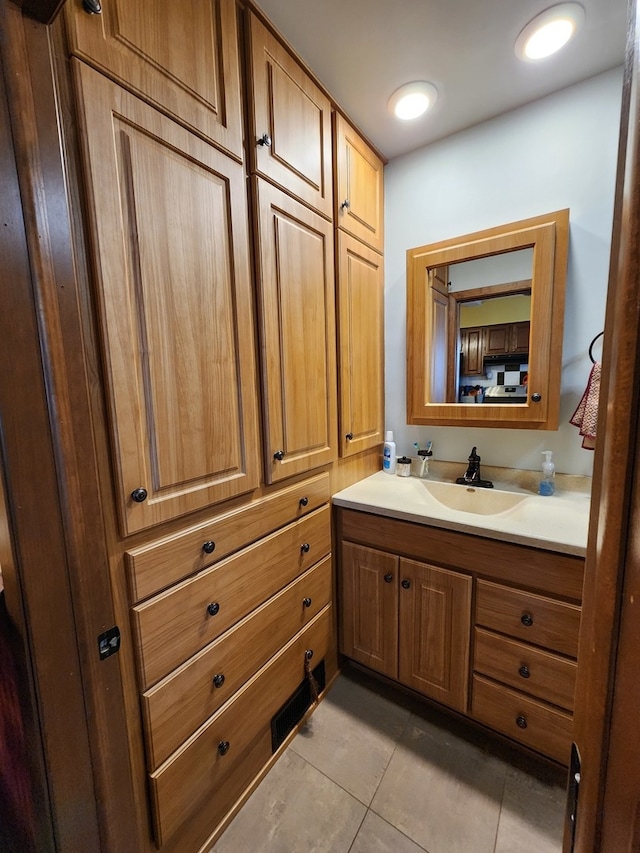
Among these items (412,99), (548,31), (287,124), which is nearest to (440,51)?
(412,99)

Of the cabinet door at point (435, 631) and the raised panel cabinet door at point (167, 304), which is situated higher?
the raised panel cabinet door at point (167, 304)

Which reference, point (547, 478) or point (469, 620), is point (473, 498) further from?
point (469, 620)

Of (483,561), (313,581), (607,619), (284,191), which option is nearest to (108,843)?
(313,581)

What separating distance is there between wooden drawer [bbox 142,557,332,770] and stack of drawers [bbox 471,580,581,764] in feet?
2.16

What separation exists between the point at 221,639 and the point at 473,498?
1.20 m

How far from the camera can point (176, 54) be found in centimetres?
81

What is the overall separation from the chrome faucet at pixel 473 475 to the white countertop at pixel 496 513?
0.12 ft

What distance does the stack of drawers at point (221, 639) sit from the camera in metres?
0.84

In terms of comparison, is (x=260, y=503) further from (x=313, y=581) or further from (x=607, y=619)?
(x=607, y=619)

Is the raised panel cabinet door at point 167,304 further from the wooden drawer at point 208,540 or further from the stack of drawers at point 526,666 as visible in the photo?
the stack of drawers at point 526,666

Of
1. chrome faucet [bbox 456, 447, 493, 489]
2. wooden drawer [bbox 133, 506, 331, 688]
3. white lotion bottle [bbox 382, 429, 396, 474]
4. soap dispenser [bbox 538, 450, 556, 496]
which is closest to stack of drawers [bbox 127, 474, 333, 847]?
wooden drawer [bbox 133, 506, 331, 688]

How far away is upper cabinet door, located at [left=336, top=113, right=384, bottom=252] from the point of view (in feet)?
4.64

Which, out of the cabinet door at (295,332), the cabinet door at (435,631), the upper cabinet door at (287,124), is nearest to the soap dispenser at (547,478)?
the cabinet door at (435,631)

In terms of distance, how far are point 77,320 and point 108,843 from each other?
1.09m
